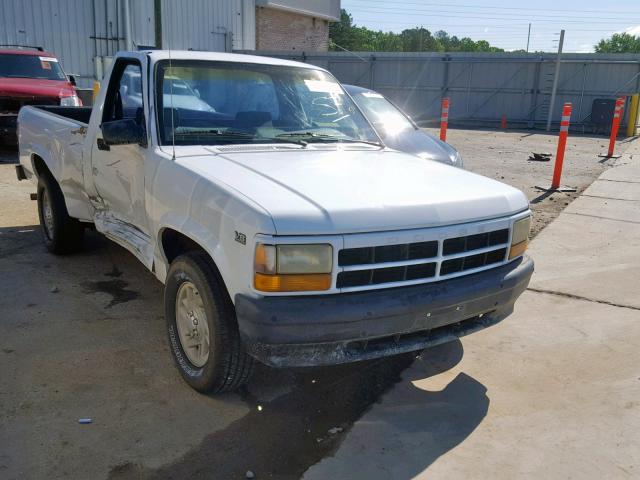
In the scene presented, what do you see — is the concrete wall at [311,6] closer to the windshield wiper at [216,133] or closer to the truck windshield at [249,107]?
the truck windshield at [249,107]

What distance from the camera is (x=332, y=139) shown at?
159 inches

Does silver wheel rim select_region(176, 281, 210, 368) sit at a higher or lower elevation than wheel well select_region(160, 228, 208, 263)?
lower

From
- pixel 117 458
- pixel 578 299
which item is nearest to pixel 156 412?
pixel 117 458

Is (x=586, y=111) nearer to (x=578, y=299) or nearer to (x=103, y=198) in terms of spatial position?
(x=578, y=299)

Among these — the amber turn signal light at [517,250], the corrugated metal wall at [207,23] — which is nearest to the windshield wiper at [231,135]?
the amber turn signal light at [517,250]

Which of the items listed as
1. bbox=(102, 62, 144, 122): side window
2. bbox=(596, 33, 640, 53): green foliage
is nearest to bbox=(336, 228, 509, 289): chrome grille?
bbox=(102, 62, 144, 122): side window

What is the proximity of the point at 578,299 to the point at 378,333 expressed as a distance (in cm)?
289

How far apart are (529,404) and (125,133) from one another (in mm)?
2880

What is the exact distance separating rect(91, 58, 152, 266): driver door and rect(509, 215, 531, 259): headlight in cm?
221

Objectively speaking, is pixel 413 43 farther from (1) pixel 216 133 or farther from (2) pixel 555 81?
(1) pixel 216 133

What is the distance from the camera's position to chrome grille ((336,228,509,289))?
2.67 metres

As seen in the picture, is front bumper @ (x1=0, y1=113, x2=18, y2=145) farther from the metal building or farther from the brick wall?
the brick wall

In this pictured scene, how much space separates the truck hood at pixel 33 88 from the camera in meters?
11.4

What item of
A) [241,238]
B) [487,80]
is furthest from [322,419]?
[487,80]
